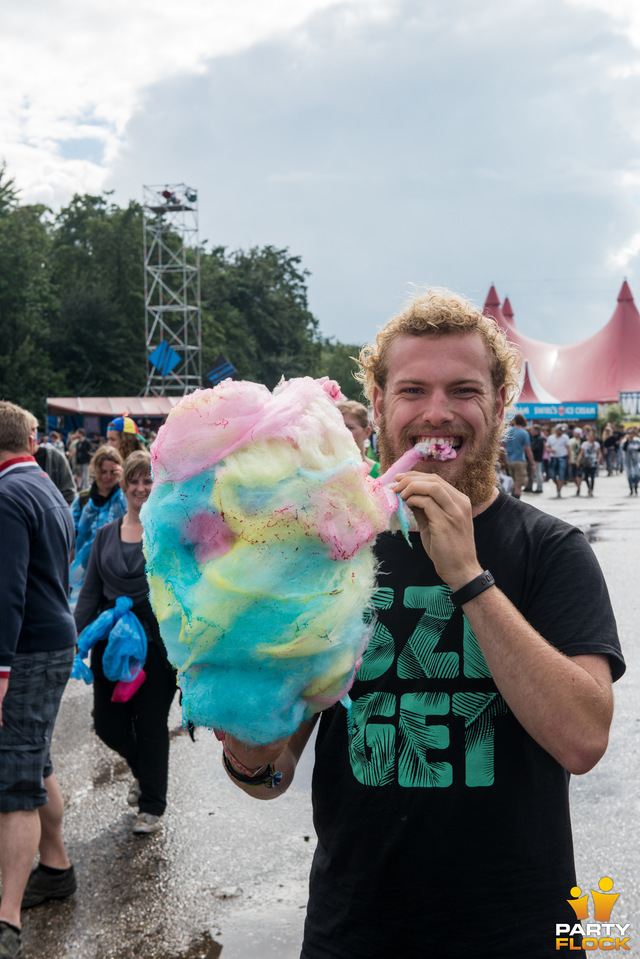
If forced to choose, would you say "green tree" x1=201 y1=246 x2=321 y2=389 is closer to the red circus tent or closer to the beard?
the red circus tent

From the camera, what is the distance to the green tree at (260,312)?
49969 millimetres

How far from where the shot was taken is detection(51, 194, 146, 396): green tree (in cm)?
4225

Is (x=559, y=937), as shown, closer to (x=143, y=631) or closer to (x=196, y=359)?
(x=143, y=631)

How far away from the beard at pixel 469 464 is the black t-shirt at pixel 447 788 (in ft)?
0.36

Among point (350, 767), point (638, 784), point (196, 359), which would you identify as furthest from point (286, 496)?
point (196, 359)

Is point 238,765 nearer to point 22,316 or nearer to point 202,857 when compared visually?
point 202,857

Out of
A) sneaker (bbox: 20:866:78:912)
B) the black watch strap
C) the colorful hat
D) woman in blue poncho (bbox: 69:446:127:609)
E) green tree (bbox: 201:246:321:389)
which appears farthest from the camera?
green tree (bbox: 201:246:321:389)

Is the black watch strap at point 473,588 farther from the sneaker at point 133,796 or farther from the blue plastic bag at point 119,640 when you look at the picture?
the sneaker at point 133,796

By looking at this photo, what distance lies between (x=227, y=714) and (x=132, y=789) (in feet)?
11.2

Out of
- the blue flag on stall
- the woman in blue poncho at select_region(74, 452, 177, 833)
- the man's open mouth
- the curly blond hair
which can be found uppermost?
the blue flag on stall

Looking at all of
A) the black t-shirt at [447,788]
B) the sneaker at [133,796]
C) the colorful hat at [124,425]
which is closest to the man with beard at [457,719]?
the black t-shirt at [447,788]

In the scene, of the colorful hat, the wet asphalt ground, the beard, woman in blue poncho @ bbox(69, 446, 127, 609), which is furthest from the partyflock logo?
the colorful hat

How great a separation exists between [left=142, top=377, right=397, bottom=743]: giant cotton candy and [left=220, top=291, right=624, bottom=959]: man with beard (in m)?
0.19

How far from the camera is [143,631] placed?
4.17 m
